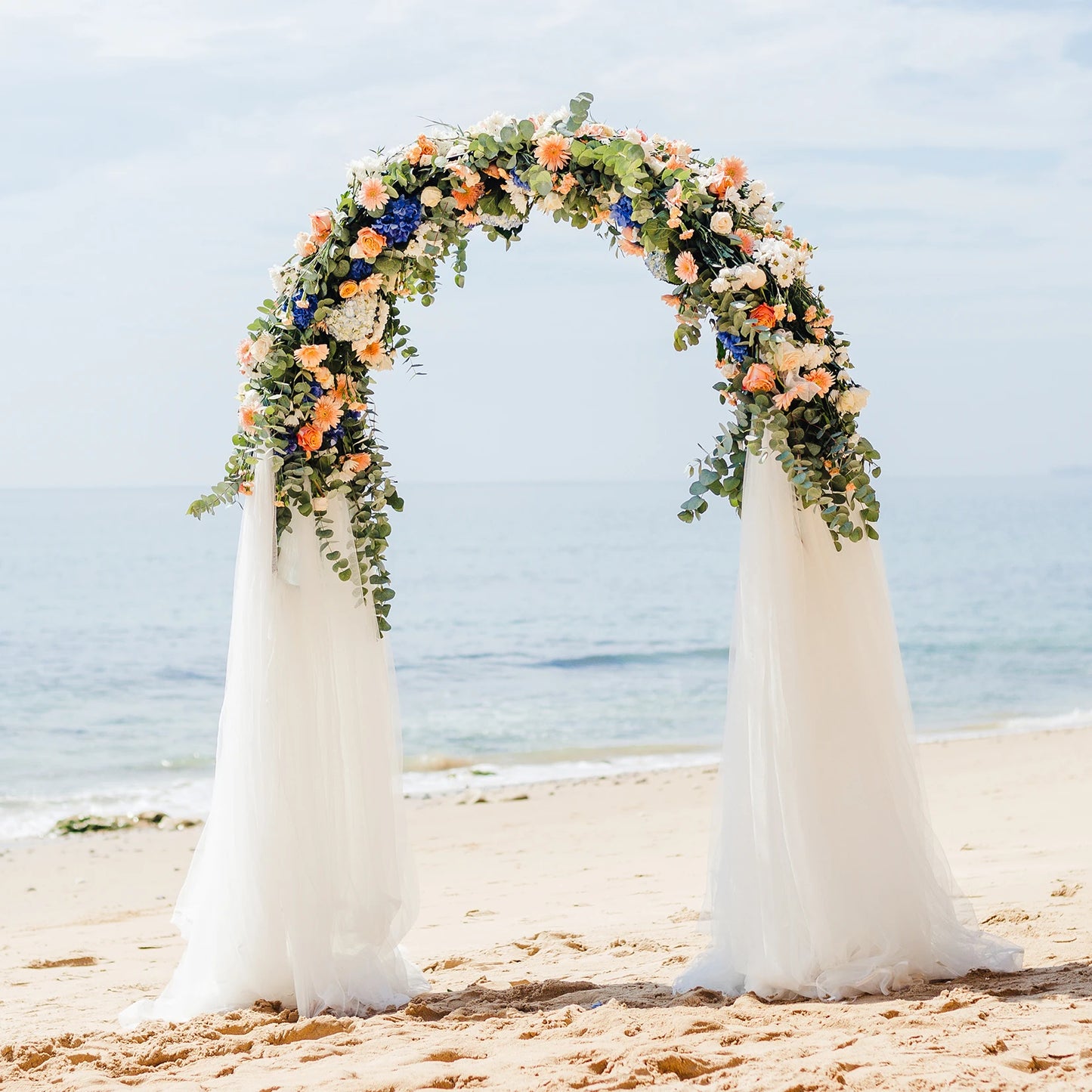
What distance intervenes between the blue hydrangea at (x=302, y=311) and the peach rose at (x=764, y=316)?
1546 mm

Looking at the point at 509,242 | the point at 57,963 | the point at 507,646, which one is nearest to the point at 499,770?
the point at 57,963

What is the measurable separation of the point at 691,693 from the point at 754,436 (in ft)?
45.0

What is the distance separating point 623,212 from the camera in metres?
4.09

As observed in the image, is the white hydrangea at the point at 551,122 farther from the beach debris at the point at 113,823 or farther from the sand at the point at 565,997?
the beach debris at the point at 113,823

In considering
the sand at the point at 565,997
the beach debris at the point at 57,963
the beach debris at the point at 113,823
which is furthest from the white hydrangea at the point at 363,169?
the beach debris at the point at 113,823

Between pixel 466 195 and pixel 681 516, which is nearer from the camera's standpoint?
pixel 681 516

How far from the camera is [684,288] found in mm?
4062

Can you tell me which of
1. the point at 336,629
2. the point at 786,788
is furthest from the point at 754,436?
the point at 336,629

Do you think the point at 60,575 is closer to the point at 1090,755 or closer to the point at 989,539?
the point at 1090,755

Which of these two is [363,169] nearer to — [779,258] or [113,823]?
[779,258]

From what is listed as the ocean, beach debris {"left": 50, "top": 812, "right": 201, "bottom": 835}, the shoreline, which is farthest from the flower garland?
the ocean

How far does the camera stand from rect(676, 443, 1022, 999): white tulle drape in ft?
12.5

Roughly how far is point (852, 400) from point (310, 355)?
188 centimetres

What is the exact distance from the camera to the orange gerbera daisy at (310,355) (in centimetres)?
407
